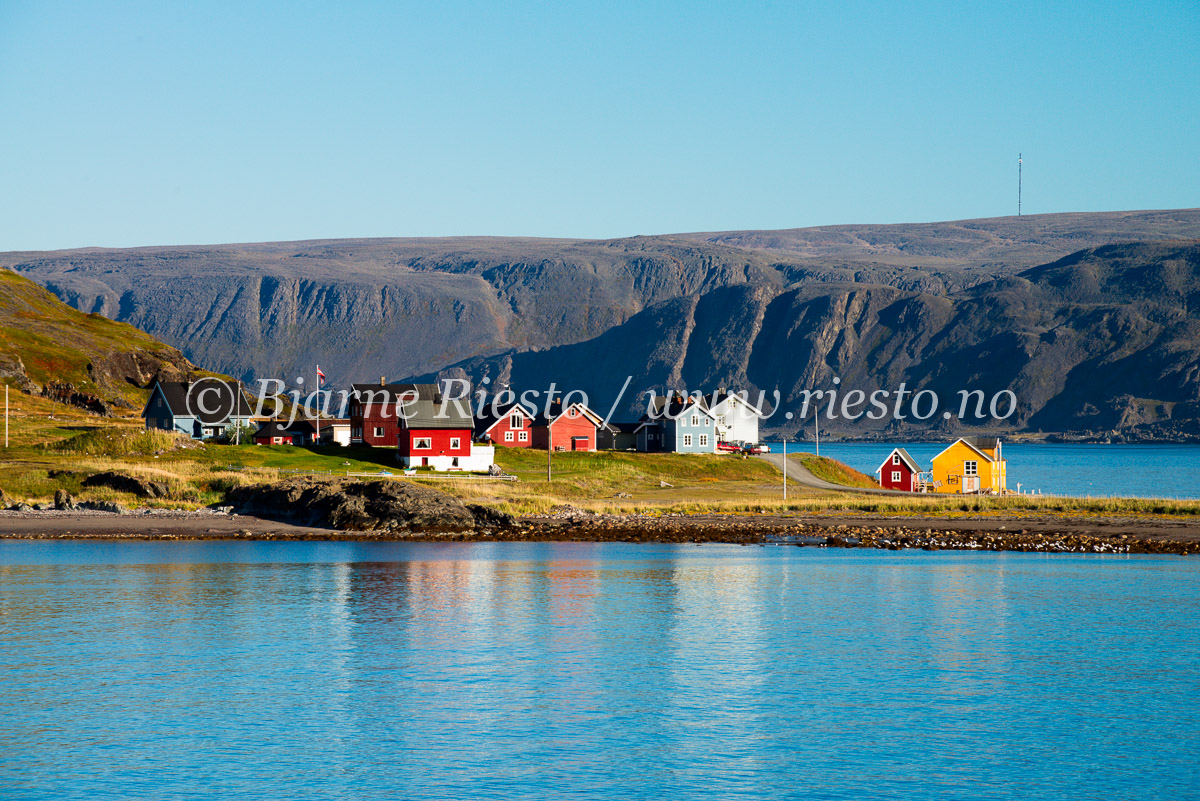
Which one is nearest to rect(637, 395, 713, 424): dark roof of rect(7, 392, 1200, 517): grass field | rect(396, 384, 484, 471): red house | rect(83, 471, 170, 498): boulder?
rect(7, 392, 1200, 517): grass field

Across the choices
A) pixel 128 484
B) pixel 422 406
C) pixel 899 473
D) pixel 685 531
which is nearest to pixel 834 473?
pixel 899 473

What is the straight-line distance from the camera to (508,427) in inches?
4663

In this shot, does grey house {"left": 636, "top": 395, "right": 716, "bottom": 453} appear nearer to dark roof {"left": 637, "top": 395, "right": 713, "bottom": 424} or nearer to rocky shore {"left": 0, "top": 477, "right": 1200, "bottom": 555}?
dark roof {"left": 637, "top": 395, "right": 713, "bottom": 424}

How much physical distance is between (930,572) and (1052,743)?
28.3m

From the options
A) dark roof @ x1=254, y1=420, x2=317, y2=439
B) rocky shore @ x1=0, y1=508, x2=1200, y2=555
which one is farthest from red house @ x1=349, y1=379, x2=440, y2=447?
rocky shore @ x1=0, y1=508, x2=1200, y2=555

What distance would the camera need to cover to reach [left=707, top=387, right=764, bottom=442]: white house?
5305 inches

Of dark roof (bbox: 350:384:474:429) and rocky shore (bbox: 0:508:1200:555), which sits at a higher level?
dark roof (bbox: 350:384:474:429)

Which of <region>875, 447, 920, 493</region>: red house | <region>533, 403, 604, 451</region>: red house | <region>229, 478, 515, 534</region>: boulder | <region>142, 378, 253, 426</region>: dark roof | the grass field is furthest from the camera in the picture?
<region>533, 403, 604, 451</region>: red house

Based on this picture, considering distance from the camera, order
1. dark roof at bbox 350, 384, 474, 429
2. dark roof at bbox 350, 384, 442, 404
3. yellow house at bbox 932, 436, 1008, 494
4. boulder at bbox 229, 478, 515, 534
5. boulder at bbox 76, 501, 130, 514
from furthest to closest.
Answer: dark roof at bbox 350, 384, 442, 404
yellow house at bbox 932, 436, 1008, 494
dark roof at bbox 350, 384, 474, 429
boulder at bbox 76, 501, 130, 514
boulder at bbox 229, 478, 515, 534

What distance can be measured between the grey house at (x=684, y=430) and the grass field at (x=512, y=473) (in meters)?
8.83

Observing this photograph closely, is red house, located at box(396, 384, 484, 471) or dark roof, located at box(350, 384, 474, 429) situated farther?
dark roof, located at box(350, 384, 474, 429)

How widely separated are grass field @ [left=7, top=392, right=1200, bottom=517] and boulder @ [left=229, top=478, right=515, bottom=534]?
328 cm

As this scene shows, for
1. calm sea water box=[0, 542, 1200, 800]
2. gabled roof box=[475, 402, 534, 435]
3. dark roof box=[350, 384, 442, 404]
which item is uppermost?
dark roof box=[350, 384, 442, 404]

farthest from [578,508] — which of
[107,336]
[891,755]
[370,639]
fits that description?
[107,336]
